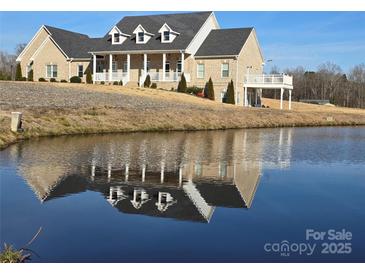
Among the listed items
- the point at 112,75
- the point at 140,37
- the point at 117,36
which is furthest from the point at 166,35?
the point at 112,75

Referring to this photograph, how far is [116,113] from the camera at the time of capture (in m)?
28.2

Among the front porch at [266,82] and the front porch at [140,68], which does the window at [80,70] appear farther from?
the front porch at [266,82]

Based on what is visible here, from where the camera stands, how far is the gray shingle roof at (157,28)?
47.4m

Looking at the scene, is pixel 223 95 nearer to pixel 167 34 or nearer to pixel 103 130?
pixel 167 34

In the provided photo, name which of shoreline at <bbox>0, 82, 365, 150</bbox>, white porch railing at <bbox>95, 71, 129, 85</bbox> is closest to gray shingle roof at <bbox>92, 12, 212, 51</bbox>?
white porch railing at <bbox>95, 71, 129, 85</bbox>

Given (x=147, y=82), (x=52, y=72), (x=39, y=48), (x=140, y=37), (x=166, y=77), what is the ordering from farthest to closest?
1. (x=39, y=48)
2. (x=52, y=72)
3. (x=140, y=37)
4. (x=166, y=77)
5. (x=147, y=82)

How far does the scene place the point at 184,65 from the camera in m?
47.3

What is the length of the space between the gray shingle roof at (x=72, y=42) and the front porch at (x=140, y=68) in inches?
112

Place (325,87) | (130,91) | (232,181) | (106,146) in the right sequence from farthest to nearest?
(325,87) < (130,91) < (106,146) < (232,181)

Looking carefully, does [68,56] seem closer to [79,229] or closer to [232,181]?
[232,181]

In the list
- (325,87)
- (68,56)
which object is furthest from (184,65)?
(325,87)

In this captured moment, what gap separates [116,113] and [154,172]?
15810 millimetres

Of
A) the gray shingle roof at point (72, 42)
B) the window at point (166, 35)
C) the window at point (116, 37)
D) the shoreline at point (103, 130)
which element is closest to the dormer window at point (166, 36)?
the window at point (166, 35)

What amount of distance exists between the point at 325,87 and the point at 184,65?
211ft
